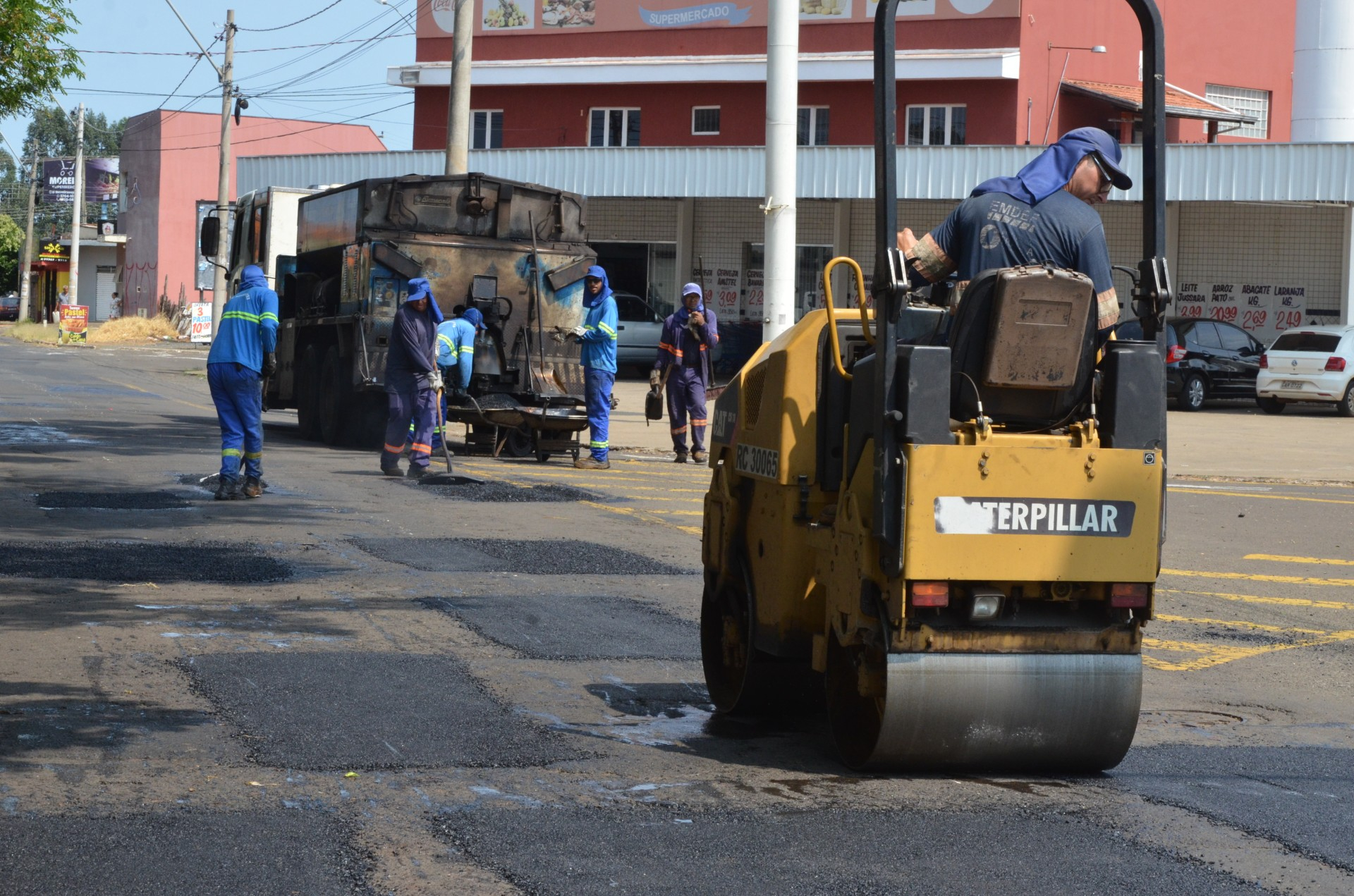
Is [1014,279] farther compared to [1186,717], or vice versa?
[1186,717]

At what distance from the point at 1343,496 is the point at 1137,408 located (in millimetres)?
12018

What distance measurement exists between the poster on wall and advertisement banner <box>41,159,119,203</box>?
72578 mm

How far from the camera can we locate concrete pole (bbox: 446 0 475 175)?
72.1ft

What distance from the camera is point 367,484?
48.2ft

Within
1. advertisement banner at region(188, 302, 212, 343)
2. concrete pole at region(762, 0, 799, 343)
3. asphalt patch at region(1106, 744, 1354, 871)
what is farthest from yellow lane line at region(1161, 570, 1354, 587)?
advertisement banner at region(188, 302, 212, 343)

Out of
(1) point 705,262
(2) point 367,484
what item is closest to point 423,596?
(2) point 367,484

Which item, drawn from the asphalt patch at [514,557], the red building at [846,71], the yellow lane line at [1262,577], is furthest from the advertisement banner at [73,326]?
the yellow lane line at [1262,577]

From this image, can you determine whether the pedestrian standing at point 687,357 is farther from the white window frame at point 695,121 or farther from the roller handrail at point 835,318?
the white window frame at point 695,121

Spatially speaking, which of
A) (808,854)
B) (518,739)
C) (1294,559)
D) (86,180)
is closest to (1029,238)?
(808,854)

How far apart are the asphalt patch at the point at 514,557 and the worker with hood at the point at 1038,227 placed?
474 centimetres

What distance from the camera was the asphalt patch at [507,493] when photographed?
1395cm

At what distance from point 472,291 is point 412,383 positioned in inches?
119

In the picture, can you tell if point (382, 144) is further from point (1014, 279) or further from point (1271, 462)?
point (1014, 279)

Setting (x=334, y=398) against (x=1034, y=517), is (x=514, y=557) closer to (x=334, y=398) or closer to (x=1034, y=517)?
(x=1034, y=517)
